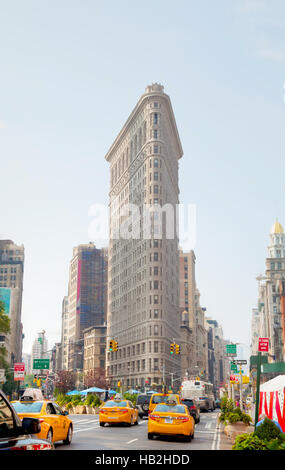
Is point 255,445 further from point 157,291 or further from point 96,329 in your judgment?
point 96,329

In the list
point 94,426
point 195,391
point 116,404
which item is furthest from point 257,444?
point 195,391

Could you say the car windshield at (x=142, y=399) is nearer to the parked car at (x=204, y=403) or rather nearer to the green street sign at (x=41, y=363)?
the green street sign at (x=41, y=363)

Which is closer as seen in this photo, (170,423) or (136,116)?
(170,423)

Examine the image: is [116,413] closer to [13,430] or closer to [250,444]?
[250,444]

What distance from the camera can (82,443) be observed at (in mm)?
20406

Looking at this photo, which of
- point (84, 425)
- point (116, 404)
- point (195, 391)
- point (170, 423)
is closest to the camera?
point (170, 423)

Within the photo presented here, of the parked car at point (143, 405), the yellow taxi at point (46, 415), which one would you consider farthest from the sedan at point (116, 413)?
the parked car at point (143, 405)

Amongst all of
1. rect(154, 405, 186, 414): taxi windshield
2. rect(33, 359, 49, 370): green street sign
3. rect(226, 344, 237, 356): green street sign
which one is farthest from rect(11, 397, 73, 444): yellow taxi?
rect(33, 359, 49, 370): green street sign

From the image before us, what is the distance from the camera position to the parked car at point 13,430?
5.48 metres

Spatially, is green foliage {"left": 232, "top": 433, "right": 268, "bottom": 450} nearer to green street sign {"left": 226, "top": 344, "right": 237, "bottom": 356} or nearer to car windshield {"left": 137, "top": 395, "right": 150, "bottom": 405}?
car windshield {"left": 137, "top": 395, "right": 150, "bottom": 405}

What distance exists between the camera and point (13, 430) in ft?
18.7

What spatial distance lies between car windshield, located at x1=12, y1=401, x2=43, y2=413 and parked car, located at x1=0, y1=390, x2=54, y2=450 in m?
12.4

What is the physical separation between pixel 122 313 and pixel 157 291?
75.6 feet

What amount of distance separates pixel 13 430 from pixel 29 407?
43.0 feet
